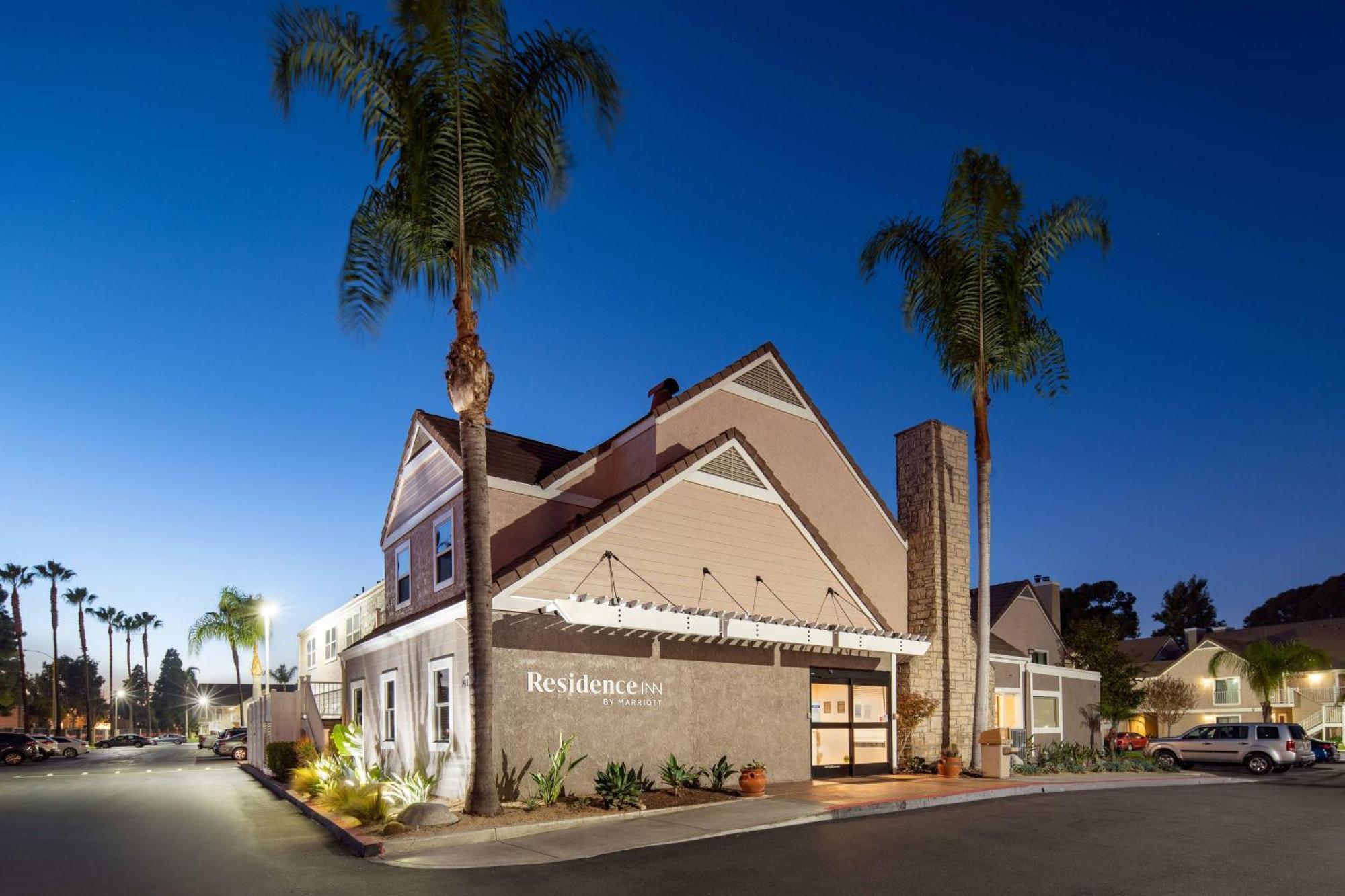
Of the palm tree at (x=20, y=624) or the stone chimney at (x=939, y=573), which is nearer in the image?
the stone chimney at (x=939, y=573)

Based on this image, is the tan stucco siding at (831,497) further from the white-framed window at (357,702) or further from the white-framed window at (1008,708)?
the white-framed window at (357,702)

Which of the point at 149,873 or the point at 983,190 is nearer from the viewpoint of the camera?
the point at 149,873

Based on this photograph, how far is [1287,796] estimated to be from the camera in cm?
1962

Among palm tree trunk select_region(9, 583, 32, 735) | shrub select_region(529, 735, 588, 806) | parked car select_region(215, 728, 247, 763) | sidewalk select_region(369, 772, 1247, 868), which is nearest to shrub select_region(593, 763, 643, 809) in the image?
sidewalk select_region(369, 772, 1247, 868)

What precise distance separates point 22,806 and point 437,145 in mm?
17229

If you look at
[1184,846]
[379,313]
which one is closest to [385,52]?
[379,313]

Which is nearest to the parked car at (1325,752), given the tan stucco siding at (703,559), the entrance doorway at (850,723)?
the entrance doorway at (850,723)

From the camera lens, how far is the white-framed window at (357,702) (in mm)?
22734

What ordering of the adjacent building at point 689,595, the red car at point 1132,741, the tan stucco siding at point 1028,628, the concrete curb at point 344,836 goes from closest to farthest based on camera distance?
the concrete curb at point 344,836, the adjacent building at point 689,595, the tan stucco siding at point 1028,628, the red car at point 1132,741

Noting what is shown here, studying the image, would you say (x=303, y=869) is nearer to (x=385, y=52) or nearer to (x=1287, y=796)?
(x=385, y=52)

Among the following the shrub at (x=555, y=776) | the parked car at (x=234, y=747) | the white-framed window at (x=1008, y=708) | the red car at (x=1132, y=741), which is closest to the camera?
the shrub at (x=555, y=776)

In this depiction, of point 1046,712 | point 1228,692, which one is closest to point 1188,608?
point 1228,692

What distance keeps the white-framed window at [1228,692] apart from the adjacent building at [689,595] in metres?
40.4

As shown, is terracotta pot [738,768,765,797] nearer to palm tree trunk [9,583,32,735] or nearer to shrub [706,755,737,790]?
shrub [706,755,737,790]
